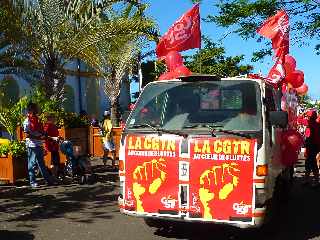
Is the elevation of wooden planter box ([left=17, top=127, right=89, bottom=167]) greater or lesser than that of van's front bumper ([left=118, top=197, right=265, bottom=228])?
greater

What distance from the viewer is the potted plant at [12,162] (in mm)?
11023

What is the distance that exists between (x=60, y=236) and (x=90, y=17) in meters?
9.63

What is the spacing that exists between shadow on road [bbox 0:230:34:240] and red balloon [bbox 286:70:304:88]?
218 inches

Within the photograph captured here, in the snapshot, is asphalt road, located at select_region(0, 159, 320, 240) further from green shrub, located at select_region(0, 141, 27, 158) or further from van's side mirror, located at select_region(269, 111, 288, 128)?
van's side mirror, located at select_region(269, 111, 288, 128)

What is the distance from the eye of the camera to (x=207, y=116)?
667cm

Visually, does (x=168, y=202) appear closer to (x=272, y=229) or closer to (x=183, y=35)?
(x=272, y=229)

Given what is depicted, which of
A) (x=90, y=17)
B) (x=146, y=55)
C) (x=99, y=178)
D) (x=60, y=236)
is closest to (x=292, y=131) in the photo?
(x=60, y=236)

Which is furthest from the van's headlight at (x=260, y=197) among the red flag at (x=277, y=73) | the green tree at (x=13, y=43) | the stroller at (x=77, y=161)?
the green tree at (x=13, y=43)

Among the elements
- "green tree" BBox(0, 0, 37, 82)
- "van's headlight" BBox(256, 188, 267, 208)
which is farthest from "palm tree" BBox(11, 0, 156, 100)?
"van's headlight" BBox(256, 188, 267, 208)

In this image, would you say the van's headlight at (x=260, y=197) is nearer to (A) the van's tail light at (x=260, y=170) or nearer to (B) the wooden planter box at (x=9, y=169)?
(A) the van's tail light at (x=260, y=170)

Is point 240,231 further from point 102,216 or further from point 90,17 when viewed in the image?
point 90,17

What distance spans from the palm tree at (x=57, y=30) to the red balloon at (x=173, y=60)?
628cm

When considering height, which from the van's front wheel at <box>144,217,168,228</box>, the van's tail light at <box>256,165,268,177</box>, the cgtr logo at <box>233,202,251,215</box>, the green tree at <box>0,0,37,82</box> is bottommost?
the van's front wheel at <box>144,217,168,228</box>

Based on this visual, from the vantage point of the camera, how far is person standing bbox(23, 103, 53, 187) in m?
10.7
